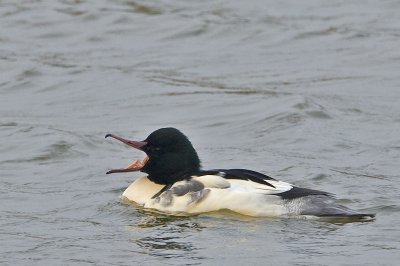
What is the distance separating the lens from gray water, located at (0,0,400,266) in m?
11.5

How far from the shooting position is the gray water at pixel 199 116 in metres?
11.5

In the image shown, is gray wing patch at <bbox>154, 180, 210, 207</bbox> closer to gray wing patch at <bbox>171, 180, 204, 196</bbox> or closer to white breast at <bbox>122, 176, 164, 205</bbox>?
gray wing patch at <bbox>171, 180, 204, 196</bbox>

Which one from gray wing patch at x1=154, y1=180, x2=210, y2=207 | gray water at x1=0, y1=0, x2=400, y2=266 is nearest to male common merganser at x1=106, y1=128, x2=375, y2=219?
gray wing patch at x1=154, y1=180, x2=210, y2=207

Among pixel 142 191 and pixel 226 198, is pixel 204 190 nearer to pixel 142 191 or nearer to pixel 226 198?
pixel 226 198

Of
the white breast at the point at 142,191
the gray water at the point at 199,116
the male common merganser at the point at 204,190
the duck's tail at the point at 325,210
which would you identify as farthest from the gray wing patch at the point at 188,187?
the duck's tail at the point at 325,210

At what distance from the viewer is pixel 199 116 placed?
17.8 m

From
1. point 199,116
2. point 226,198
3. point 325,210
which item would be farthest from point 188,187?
point 199,116

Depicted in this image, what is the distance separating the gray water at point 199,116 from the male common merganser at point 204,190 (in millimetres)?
125

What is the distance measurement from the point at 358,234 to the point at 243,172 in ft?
4.66

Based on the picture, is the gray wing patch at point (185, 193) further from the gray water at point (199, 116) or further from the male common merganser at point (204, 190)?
the gray water at point (199, 116)

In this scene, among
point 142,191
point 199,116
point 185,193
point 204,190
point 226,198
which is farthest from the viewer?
point 199,116

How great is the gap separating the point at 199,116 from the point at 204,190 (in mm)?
5475

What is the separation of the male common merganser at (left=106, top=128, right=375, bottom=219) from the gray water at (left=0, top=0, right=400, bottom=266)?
4.9 inches

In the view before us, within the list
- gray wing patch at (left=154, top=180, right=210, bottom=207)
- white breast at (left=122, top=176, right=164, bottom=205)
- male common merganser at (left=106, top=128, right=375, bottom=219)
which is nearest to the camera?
male common merganser at (left=106, top=128, right=375, bottom=219)
